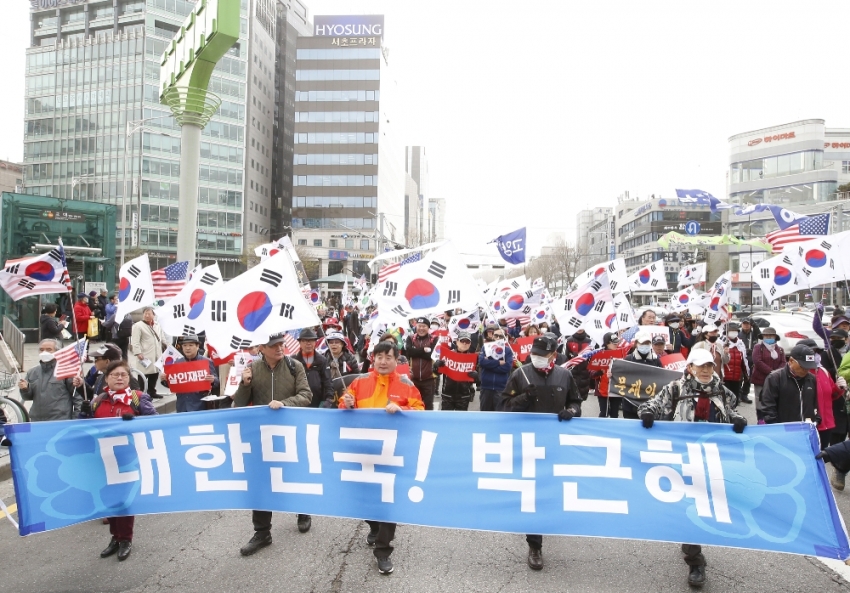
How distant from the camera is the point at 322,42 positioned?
82.4 m

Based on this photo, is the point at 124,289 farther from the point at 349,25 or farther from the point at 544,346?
the point at 349,25

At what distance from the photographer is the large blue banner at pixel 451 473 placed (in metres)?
4.21

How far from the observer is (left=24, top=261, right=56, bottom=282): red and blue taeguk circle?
300 inches

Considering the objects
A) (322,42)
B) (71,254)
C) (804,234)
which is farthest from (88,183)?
(804,234)

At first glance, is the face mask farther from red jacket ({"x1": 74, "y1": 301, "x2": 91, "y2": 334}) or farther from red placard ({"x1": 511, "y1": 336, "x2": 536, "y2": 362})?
red jacket ({"x1": 74, "y1": 301, "x2": 91, "y2": 334})

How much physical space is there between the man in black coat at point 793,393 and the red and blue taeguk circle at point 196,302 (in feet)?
24.2

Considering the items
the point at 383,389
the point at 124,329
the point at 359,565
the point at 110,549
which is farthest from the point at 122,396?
the point at 124,329

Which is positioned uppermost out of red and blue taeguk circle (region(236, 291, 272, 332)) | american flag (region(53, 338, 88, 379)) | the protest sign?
red and blue taeguk circle (region(236, 291, 272, 332))

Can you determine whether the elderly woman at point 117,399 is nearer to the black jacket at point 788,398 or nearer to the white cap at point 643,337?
the white cap at point 643,337

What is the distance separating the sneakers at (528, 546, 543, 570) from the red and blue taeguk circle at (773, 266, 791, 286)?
34.2 ft

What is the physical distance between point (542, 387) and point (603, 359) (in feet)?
12.9

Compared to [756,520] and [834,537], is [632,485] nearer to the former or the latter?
[756,520]

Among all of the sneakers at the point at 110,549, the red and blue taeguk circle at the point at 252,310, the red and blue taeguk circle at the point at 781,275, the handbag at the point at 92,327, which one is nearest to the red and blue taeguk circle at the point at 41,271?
the red and blue taeguk circle at the point at 252,310

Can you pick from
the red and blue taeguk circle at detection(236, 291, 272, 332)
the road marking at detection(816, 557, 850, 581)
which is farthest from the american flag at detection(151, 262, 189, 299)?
the road marking at detection(816, 557, 850, 581)
